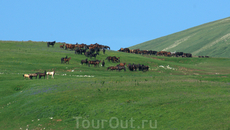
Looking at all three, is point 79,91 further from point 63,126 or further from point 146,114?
point 146,114

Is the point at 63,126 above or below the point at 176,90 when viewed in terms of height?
below

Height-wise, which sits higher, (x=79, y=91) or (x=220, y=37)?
(x=220, y=37)

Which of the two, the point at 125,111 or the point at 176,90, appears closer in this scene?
the point at 125,111

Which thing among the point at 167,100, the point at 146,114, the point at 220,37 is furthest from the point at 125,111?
the point at 220,37

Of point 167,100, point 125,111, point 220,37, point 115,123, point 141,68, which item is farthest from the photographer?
point 220,37

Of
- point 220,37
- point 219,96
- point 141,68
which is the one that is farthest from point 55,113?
point 220,37

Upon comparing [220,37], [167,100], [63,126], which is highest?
[220,37]

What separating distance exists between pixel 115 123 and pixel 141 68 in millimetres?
43919

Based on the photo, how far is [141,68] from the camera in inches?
2655

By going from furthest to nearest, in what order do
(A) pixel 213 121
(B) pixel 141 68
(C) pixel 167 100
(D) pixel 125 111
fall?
1. (B) pixel 141 68
2. (C) pixel 167 100
3. (D) pixel 125 111
4. (A) pixel 213 121

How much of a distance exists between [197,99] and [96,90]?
37.4 feet

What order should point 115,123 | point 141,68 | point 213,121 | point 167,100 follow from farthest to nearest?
point 141,68 < point 167,100 < point 115,123 < point 213,121

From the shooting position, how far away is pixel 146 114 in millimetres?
24812

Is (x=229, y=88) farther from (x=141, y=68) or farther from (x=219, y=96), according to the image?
(x=141, y=68)
